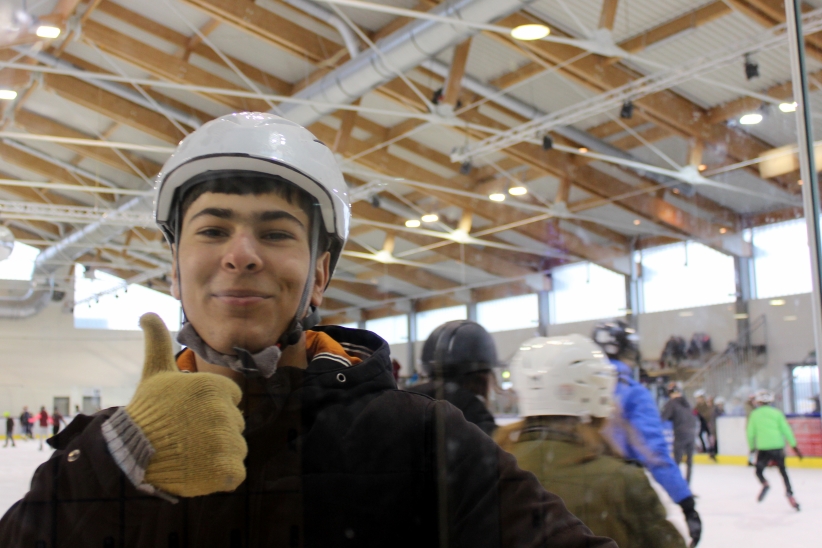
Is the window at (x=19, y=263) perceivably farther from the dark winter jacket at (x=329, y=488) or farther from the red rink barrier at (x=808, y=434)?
the red rink barrier at (x=808, y=434)

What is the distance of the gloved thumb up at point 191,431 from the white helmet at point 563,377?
28.9 inches

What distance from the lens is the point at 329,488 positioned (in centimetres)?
71

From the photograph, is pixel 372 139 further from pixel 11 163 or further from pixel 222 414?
pixel 222 414

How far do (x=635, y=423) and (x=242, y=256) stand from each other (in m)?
1.23

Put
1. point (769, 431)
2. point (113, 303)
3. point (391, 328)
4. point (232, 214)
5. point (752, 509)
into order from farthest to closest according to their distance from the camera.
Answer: point (752, 509) < point (769, 431) < point (391, 328) < point (113, 303) < point (232, 214)

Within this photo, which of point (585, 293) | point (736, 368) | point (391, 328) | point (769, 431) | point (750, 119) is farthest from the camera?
point (769, 431)

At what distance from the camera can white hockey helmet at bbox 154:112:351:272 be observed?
740 millimetres

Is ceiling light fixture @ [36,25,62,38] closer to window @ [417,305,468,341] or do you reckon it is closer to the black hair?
the black hair

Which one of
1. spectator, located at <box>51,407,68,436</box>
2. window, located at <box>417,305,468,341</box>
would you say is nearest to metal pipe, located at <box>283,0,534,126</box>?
window, located at <box>417,305,468,341</box>

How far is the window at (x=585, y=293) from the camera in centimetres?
137

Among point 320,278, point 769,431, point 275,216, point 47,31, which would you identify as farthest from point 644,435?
point 47,31

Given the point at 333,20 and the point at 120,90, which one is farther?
the point at 333,20

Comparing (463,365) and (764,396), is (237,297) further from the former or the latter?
(764,396)

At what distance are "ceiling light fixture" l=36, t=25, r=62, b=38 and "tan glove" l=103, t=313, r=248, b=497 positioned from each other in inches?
19.3
